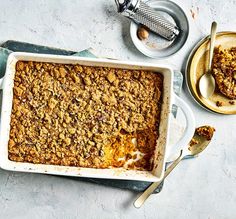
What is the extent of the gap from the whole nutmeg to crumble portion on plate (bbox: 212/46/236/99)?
0.27 meters

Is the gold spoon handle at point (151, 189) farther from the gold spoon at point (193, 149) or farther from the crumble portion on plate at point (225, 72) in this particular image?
the crumble portion on plate at point (225, 72)

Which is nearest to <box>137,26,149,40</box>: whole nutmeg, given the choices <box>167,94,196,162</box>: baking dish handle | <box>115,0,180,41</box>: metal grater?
<box>115,0,180,41</box>: metal grater

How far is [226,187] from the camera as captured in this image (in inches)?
81.6

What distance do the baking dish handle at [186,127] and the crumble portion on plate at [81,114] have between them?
0.08 m

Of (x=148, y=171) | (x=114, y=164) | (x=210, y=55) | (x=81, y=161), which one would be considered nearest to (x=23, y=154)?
(x=81, y=161)

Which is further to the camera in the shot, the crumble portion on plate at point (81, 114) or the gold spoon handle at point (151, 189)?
the gold spoon handle at point (151, 189)

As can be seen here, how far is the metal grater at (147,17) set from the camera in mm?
1933

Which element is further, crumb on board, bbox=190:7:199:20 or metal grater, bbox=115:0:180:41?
crumb on board, bbox=190:7:199:20

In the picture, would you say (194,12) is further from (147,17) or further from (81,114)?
(81,114)

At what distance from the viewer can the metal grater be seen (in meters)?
1.93

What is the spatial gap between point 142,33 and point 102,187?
580 millimetres

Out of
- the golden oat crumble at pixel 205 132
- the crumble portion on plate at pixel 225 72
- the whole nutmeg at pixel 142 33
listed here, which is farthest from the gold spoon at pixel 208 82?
the whole nutmeg at pixel 142 33

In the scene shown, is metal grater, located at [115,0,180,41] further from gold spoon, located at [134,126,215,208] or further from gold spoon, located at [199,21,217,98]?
gold spoon, located at [134,126,215,208]

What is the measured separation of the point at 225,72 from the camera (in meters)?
2.00
